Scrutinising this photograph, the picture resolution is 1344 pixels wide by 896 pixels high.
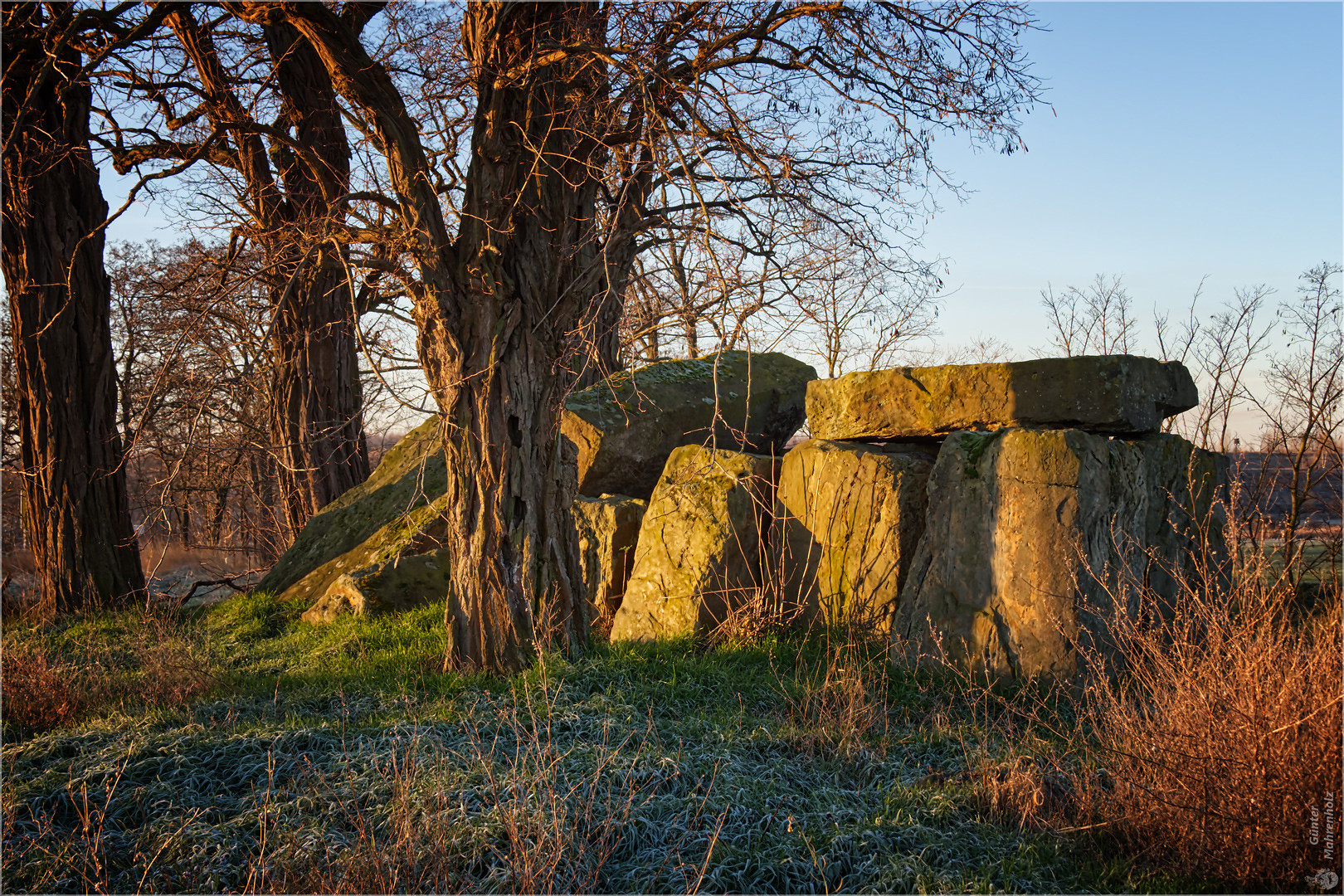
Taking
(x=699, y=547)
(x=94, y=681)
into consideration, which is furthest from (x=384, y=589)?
(x=699, y=547)

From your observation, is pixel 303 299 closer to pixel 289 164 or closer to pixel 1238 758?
pixel 289 164

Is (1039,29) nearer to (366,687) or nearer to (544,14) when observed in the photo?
(544,14)

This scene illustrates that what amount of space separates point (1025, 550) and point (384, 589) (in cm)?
533

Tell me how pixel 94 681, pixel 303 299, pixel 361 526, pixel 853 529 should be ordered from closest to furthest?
pixel 94 681 < pixel 853 529 < pixel 303 299 < pixel 361 526

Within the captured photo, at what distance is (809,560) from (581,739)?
2.69 meters

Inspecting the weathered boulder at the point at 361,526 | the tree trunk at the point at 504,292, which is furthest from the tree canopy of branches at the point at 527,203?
the weathered boulder at the point at 361,526

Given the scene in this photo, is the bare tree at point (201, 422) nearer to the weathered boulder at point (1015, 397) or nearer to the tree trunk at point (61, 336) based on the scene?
the tree trunk at point (61, 336)

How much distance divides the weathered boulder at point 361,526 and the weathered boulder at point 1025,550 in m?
4.82

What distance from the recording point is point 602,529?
7230mm

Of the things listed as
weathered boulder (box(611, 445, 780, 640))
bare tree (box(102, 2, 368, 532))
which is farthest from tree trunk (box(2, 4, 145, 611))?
weathered boulder (box(611, 445, 780, 640))

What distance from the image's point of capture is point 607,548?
23.5 feet

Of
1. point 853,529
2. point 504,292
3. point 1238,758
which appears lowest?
point 1238,758

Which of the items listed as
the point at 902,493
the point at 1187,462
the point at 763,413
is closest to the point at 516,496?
the point at 902,493

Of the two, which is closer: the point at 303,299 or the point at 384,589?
the point at 384,589
